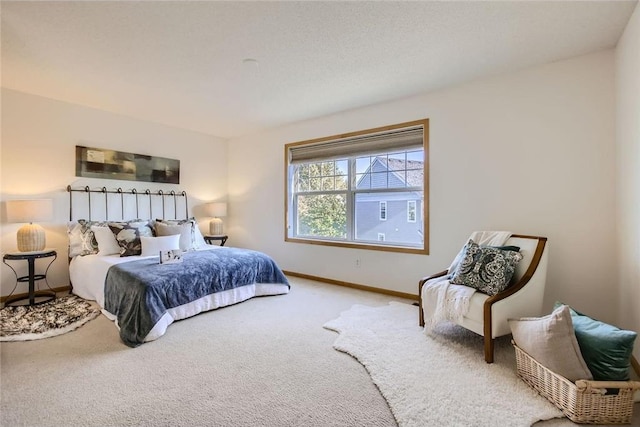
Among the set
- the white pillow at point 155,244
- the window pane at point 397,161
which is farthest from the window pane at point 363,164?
the white pillow at point 155,244

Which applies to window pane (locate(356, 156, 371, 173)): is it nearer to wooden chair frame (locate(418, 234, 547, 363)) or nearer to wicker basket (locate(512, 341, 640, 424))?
wooden chair frame (locate(418, 234, 547, 363))

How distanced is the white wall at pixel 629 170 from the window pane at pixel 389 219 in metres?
1.74

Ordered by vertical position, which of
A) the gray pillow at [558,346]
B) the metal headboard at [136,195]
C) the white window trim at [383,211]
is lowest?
the gray pillow at [558,346]

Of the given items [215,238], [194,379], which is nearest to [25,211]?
[215,238]

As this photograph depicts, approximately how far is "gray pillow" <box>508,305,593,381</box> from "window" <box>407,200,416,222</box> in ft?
6.55

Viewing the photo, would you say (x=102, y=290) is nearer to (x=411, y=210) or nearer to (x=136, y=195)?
(x=136, y=195)

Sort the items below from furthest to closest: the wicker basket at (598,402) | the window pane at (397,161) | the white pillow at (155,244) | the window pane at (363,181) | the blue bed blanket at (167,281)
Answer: the window pane at (363,181)
the window pane at (397,161)
the white pillow at (155,244)
the blue bed blanket at (167,281)
the wicker basket at (598,402)

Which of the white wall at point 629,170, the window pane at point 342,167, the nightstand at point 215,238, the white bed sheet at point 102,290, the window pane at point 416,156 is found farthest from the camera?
the nightstand at point 215,238

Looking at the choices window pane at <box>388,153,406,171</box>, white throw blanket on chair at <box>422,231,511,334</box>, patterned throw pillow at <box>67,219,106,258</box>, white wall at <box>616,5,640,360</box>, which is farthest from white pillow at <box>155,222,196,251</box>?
white wall at <box>616,5,640,360</box>

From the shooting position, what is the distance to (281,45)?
97.7 inches

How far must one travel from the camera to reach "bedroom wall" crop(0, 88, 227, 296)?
349 cm

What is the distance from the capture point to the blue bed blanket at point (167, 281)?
8.25 feet

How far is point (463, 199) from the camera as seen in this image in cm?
332

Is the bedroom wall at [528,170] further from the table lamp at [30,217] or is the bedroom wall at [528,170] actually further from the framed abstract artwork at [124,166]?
the table lamp at [30,217]
